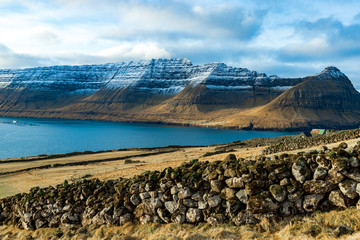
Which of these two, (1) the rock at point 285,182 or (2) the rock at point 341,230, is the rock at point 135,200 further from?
(2) the rock at point 341,230

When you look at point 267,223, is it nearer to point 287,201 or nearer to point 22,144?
point 287,201

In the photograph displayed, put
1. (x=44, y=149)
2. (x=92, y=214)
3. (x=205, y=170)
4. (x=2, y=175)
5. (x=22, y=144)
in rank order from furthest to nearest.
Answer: (x=22, y=144)
(x=44, y=149)
(x=2, y=175)
(x=92, y=214)
(x=205, y=170)

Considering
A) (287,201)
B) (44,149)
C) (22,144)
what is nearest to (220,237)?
(287,201)

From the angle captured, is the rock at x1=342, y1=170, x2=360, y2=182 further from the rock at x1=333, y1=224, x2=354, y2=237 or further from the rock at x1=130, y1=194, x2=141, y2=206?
the rock at x1=130, y1=194, x2=141, y2=206

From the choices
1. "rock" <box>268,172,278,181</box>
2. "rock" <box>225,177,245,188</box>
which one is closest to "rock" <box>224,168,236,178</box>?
"rock" <box>225,177,245,188</box>

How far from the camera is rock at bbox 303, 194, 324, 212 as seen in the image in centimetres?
902

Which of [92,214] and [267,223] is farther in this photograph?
[92,214]

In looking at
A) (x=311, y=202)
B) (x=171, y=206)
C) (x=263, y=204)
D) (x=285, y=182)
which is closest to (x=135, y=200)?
(x=171, y=206)

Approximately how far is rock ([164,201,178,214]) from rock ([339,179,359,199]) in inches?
238

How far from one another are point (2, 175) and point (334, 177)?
44.6 metres

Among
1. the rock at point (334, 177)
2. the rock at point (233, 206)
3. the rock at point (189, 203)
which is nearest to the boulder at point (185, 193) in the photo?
the rock at point (189, 203)

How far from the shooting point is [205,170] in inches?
439

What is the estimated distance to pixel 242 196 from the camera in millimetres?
9922

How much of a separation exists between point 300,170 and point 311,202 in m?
1.09
